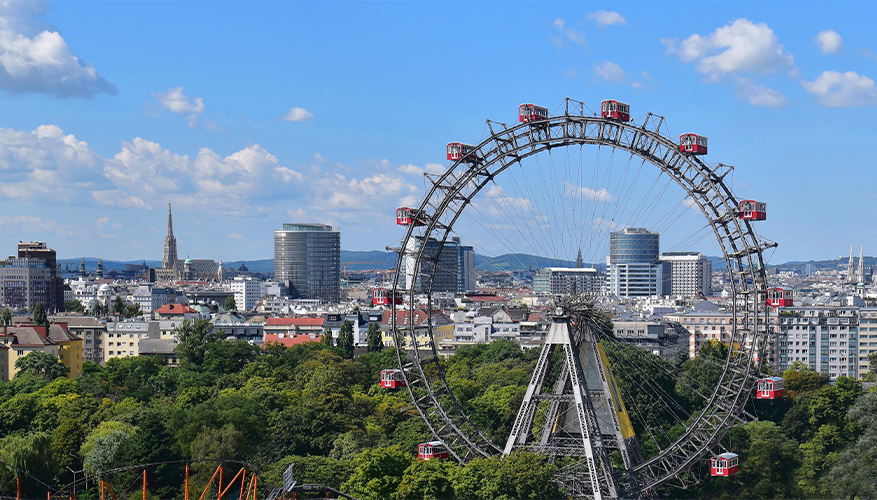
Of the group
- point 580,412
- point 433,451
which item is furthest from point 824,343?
point 580,412

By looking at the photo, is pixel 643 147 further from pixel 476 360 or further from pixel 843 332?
pixel 843 332

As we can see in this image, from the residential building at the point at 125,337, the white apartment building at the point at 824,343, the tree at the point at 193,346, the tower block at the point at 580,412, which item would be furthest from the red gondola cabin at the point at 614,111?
the residential building at the point at 125,337

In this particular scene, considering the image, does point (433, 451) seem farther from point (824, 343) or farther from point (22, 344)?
point (824, 343)

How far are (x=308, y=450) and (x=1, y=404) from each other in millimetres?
28557

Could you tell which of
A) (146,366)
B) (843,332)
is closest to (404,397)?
(146,366)

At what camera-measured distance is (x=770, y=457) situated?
3216 inches

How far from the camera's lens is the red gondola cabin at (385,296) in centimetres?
7256

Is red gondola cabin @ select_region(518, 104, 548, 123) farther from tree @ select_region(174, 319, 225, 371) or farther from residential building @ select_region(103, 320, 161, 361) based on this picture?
residential building @ select_region(103, 320, 161, 361)

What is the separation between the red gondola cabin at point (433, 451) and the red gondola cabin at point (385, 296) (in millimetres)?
9676

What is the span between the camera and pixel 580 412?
60.9m

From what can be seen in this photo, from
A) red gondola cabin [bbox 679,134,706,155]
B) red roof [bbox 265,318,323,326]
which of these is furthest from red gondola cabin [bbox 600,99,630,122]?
red roof [bbox 265,318,323,326]

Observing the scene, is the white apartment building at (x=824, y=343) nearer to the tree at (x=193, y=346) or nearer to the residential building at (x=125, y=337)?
the tree at (x=193, y=346)

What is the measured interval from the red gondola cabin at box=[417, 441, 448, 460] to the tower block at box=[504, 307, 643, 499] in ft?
17.0

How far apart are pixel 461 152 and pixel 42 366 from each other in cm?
6583
